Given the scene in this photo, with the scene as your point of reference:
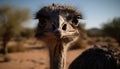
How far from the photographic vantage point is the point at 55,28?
76.8 inches

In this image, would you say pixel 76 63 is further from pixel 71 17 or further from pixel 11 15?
pixel 11 15

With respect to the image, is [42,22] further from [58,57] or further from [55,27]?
[58,57]

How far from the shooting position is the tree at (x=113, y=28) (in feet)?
51.9

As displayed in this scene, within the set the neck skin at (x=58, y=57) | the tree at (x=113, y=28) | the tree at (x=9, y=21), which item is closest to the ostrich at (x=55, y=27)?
the neck skin at (x=58, y=57)

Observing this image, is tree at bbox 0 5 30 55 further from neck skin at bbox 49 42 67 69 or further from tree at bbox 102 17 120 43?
neck skin at bbox 49 42 67 69

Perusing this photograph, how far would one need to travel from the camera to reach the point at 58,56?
7.25ft

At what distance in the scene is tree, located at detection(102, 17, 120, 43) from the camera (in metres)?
15.8

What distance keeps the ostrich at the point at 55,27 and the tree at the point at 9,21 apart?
39.7 feet

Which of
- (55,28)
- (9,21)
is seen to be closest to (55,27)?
(55,28)

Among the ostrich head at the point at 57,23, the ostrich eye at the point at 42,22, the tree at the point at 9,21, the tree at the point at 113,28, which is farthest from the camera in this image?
the tree at the point at 113,28

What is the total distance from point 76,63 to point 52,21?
1.35 metres

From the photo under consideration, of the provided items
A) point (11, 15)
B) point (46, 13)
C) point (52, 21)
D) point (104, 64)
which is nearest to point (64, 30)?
point (52, 21)

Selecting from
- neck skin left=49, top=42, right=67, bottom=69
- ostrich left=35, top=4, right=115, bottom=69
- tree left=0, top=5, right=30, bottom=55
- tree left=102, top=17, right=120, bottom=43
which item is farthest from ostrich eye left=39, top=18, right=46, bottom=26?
tree left=102, top=17, right=120, bottom=43

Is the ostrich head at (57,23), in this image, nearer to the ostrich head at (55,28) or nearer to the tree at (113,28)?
the ostrich head at (55,28)
